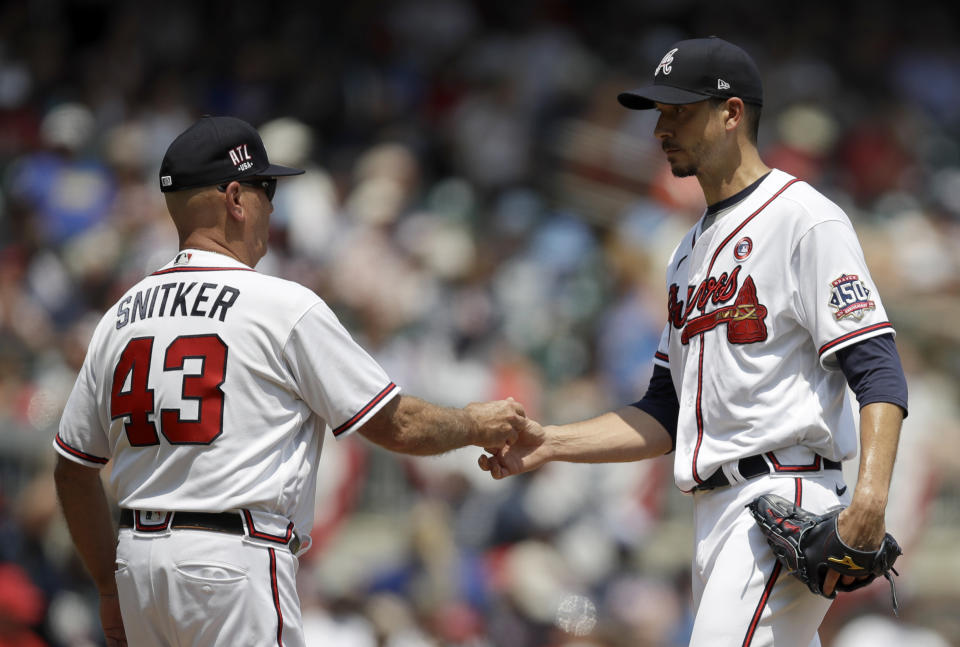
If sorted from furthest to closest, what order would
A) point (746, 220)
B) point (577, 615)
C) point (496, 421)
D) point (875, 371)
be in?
point (577, 615) < point (496, 421) < point (746, 220) < point (875, 371)

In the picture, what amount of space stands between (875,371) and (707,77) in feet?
3.45

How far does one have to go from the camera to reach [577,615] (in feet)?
23.1

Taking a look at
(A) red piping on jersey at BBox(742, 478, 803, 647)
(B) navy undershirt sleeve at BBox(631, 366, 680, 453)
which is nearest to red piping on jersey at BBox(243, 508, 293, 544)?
(A) red piping on jersey at BBox(742, 478, 803, 647)

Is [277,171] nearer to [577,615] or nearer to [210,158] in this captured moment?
[210,158]

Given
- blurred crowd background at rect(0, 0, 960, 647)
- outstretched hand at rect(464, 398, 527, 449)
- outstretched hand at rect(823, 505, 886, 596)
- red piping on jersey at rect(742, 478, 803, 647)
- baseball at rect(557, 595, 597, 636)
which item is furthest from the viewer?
blurred crowd background at rect(0, 0, 960, 647)

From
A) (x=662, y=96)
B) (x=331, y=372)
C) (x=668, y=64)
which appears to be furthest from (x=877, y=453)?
(x=331, y=372)

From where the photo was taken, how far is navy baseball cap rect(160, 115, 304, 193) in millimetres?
3668

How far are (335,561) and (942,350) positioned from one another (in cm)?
460

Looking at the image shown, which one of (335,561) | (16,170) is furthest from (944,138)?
(16,170)

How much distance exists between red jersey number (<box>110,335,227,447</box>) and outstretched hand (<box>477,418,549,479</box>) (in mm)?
1222

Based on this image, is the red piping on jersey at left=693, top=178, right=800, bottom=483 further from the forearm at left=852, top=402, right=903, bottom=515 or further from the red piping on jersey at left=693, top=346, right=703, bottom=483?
the forearm at left=852, top=402, right=903, bottom=515

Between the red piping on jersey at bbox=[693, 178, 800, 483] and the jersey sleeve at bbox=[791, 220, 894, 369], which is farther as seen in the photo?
the red piping on jersey at bbox=[693, 178, 800, 483]

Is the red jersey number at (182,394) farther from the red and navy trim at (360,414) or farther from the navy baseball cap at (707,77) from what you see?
the navy baseball cap at (707,77)

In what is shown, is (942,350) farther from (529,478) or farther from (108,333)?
(108,333)
